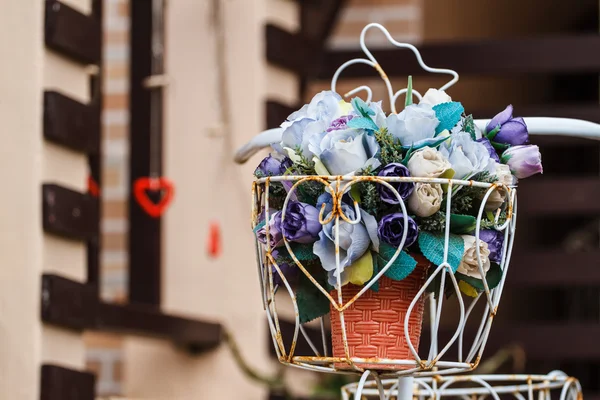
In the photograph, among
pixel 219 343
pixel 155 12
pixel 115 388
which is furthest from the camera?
pixel 115 388

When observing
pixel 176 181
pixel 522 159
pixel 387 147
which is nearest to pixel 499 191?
pixel 522 159

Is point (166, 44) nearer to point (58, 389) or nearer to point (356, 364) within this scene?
point (58, 389)

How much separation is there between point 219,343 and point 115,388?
0.71 metres

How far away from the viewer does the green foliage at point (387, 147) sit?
1.38 metres

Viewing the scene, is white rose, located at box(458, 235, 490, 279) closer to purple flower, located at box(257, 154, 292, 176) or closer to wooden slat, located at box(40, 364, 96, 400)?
purple flower, located at box(257, 154, 292, 176)

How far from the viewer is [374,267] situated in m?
1.39

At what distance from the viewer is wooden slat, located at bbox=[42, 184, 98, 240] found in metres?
2.46

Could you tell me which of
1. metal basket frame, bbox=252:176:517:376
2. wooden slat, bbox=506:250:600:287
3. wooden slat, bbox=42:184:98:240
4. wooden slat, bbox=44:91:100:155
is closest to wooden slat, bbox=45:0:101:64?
wooden slat, bbox=44:91:100:155

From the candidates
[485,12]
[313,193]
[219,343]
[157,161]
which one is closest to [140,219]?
[157,161]

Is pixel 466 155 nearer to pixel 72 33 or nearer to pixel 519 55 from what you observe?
pixel 72 33

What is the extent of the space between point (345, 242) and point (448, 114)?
0.66 feet

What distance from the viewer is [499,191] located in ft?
4.68

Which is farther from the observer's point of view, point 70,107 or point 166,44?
point 166,44

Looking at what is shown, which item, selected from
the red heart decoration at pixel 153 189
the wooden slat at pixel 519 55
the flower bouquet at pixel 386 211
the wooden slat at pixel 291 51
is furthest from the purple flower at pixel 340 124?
the wooden slat at pixel 519 55
